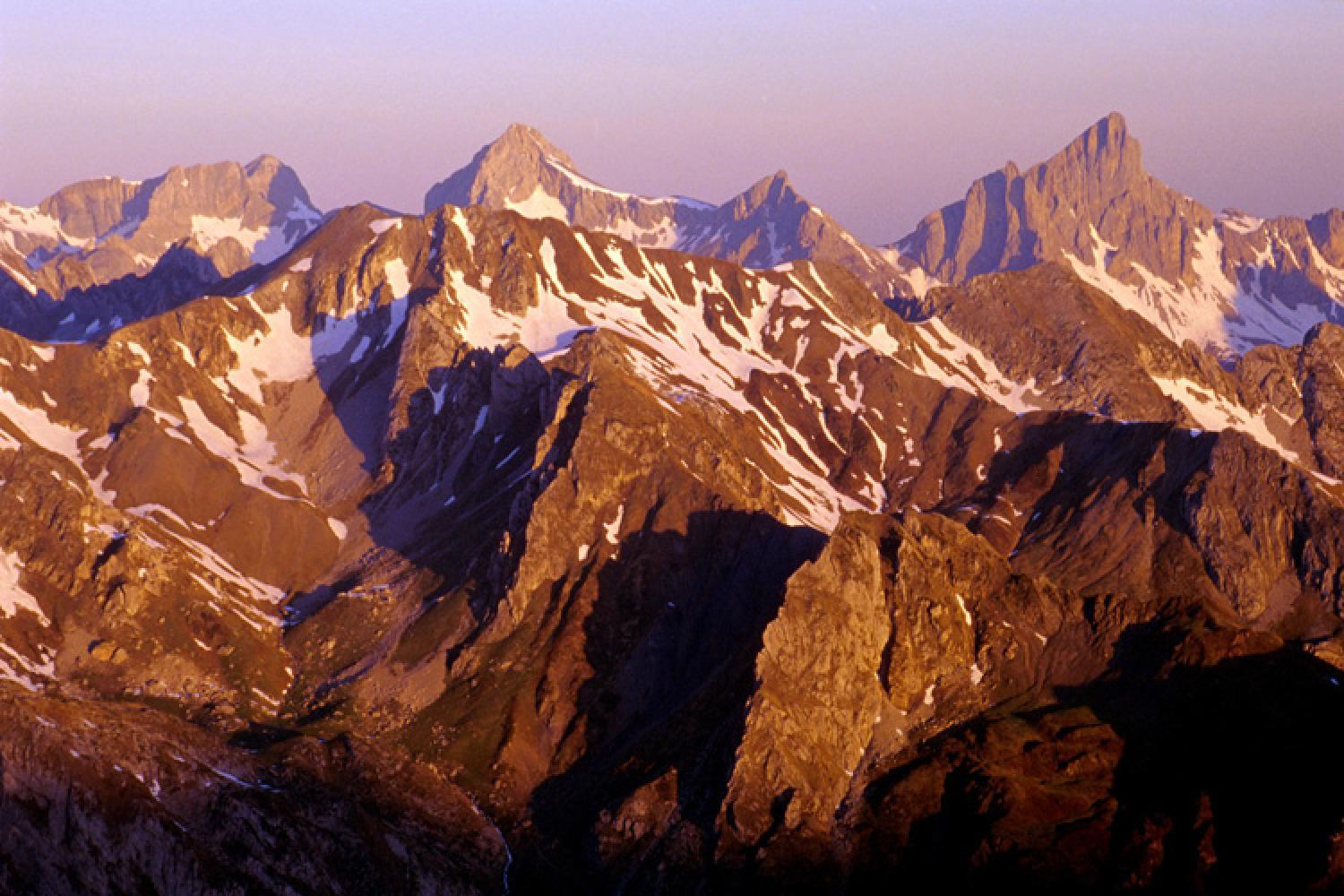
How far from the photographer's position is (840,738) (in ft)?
512

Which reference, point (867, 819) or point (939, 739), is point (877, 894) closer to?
point (867, 819)

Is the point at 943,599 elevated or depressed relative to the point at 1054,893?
elevated

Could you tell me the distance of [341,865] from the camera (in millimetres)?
145875

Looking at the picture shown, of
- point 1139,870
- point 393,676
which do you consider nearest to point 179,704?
point 393,676

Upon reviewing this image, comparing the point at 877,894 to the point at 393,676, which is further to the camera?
the point at 393,676

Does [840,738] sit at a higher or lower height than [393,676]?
higher

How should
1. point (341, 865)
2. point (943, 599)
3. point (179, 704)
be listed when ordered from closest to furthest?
point (341, 865) < point (943, 599) < point (179, 704)

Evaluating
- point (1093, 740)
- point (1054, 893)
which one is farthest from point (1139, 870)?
point (1093, 740)

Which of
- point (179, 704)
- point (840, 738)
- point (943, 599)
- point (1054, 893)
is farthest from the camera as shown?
point (179, 704)

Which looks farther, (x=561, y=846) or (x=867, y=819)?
(x=561, y=846)

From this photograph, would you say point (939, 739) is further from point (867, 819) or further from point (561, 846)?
point (561, 846)

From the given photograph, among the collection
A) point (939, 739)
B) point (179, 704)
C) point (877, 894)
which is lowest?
point (179, 704)

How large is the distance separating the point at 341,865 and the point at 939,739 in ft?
198

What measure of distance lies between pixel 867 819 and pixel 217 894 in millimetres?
60463
